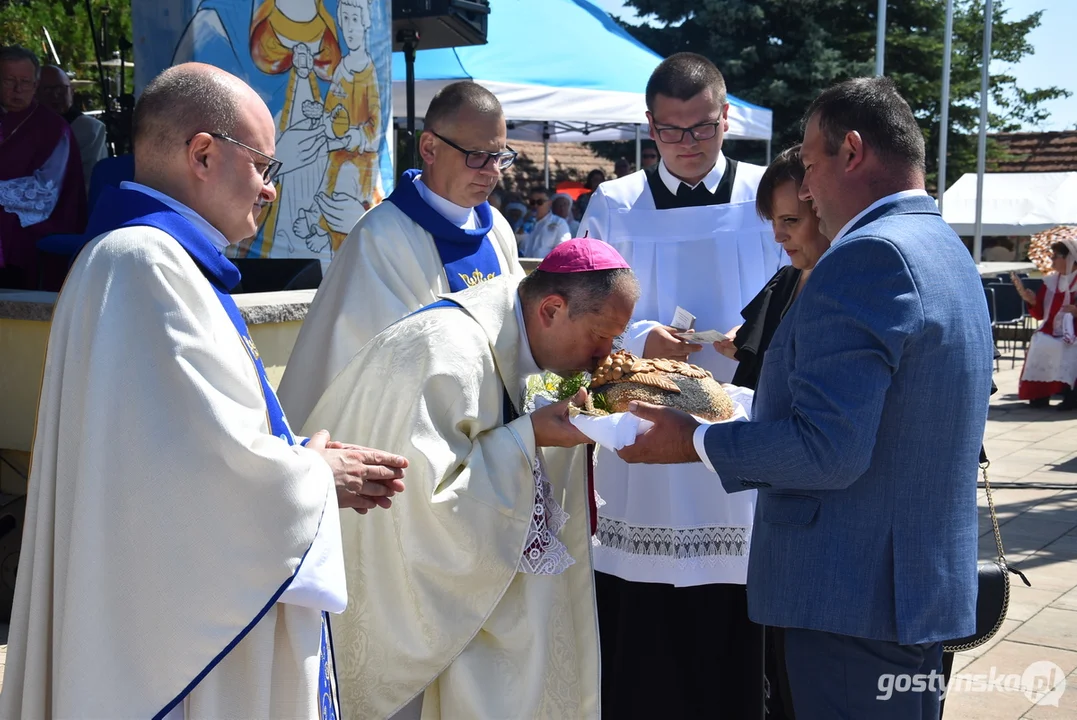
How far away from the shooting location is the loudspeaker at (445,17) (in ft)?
25.4

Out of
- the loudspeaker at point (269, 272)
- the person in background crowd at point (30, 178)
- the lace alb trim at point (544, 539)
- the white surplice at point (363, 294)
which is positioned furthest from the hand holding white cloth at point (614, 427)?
the person in background crowd at point (30, 178)

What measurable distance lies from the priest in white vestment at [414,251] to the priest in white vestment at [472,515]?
0.94m

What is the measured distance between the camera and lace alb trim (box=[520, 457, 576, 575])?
288cm

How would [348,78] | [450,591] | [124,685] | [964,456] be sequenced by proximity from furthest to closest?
[348,78], [450,591], [964,456], [124,685]

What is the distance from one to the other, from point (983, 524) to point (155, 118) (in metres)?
6.13

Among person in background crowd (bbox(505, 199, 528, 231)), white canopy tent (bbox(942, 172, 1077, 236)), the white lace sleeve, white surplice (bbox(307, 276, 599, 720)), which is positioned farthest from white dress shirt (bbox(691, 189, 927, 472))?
→ white canopy tent (bbox(942, 172, 1077, 236))

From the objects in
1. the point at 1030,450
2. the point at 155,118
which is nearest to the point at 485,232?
the point at 155,118

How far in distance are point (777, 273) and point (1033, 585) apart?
9.97 ft

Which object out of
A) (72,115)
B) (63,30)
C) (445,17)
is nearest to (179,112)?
(72,115)

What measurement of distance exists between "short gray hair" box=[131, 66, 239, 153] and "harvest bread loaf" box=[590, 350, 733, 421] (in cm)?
115

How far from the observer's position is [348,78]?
621 cm

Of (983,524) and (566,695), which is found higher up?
(566,695)

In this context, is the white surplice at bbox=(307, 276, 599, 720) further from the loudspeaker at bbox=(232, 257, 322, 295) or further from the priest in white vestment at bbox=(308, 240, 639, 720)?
the loudspeaker at bbox=(232, 257, 322, 295)

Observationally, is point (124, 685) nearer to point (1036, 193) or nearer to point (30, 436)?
point (30, 436)
